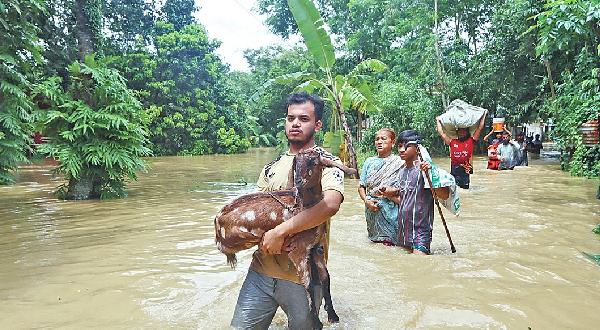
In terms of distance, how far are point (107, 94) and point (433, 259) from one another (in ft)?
23.2

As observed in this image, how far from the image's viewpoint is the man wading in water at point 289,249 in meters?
2.25

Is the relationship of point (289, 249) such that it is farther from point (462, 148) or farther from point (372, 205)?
point (462, 148)

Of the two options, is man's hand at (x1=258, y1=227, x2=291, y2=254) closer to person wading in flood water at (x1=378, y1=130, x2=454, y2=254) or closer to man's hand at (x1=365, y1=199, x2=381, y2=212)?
person wading in flood water at (x1=378, y1=130, x2=454, y2=254)

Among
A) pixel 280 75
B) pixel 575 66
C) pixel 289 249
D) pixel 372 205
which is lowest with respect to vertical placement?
pixel 372 205

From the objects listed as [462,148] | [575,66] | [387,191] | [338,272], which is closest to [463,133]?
[462,148]

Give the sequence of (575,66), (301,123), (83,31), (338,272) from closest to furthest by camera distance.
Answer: (301,123) < (338,272) < (575,66) < (83,31)

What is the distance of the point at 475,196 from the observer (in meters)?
9.15

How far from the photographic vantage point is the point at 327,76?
454 inches

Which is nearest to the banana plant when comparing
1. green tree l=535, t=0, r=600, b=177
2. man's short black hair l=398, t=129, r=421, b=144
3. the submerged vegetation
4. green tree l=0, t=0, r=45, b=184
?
the submerged vegetation

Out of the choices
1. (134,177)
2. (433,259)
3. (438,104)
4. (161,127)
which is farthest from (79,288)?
(161,127)

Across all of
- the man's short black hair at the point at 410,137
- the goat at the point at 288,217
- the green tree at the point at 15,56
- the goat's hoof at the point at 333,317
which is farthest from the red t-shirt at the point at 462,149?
the green tree at the point at 15,56

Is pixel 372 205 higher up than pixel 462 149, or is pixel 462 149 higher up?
pixel 462 149

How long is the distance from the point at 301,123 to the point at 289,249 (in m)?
0.73

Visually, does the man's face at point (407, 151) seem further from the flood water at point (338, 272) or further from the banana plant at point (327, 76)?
the banana plant at point (327, 76)
